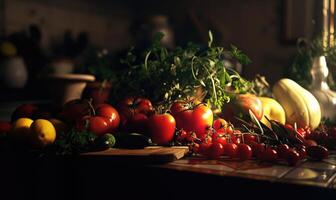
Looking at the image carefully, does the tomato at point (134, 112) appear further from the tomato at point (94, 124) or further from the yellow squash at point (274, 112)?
the yellow squash at point (274, 112)

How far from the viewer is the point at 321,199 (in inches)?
26.1


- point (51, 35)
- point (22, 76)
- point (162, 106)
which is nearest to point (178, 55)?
point (162, 106)

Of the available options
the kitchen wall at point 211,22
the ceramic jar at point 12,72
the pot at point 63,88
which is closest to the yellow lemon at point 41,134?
the pot at point 63,88

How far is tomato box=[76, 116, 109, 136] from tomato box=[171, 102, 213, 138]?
170mm

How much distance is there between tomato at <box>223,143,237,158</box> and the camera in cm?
87

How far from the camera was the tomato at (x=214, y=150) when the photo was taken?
87cm

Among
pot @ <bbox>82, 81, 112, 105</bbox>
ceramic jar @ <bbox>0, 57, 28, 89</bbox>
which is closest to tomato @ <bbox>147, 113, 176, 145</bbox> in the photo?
pot @ <bbox>82, 81, 112, 105</bbox>

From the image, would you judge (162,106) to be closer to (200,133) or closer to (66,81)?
(200,133)

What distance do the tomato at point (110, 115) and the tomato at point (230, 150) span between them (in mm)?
289

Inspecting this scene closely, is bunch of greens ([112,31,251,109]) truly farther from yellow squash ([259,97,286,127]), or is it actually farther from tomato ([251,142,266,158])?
tomato ([251,142,266,158])

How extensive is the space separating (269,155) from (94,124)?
403mm

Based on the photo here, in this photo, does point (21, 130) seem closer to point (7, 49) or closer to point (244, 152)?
point (244, 152)

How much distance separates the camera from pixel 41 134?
0.89m

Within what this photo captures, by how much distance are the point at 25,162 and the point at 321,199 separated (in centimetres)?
60
